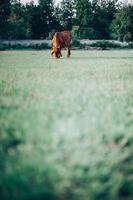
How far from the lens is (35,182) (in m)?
2.78

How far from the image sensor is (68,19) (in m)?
104

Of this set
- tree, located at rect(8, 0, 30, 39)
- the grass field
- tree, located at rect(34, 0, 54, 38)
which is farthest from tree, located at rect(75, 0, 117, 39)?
the grass field

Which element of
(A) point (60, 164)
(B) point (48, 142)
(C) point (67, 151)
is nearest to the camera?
(A) point (60, 164)

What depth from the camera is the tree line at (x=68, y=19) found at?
256 ft

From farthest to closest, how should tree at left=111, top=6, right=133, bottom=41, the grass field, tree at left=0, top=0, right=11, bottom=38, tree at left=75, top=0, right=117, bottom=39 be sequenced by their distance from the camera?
tree at left=75, top=0, right=117, bottom=39 < tree at left=111, top=6, right=133, bottom=41 < tree at left=0, top=0, right=11, bottom=38 < the grass field

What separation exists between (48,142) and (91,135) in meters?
0.53

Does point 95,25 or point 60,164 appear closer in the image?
point 60,164

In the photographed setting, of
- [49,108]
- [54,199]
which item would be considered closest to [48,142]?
[54,199]

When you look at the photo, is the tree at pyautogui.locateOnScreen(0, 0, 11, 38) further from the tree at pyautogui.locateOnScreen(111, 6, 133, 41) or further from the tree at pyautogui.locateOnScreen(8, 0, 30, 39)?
the tree at pyautogui.locateOnScreen(111, 6, 133, 41)

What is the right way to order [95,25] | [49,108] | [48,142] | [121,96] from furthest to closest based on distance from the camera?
[95,25]
[121,96]
[49,108]
[48,142]

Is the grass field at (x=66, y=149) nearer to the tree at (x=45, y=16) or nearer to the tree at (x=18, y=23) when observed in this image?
the tree at (x=18, y=23)

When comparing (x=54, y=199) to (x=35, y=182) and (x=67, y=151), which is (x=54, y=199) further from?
(x=67, y=151)

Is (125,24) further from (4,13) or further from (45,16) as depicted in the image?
(45,16)

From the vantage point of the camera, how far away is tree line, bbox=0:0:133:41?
7794cm
